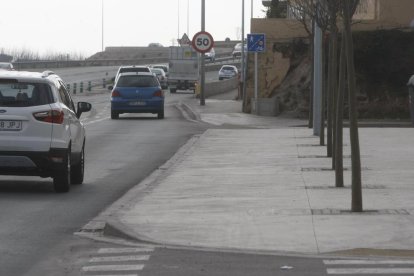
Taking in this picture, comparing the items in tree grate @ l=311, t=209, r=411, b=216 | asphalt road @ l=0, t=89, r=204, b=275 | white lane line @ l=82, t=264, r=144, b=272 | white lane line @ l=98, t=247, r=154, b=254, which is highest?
tree grate @ l=311, t=209, r=411, b=216

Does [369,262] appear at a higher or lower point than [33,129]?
lower

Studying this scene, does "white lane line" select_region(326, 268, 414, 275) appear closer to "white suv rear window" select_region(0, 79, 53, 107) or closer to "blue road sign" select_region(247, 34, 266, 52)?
"white suv rear window" select_region(0, 79, 53, 107)

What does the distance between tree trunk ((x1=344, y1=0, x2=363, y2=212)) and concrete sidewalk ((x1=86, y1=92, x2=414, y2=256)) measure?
0.24m

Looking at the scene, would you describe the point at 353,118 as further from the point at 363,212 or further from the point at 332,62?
the point at 332,62

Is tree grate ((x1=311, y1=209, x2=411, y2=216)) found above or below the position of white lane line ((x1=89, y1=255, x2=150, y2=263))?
above

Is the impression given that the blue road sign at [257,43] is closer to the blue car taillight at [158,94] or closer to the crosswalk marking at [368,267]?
the blue car taillight at [158,94]

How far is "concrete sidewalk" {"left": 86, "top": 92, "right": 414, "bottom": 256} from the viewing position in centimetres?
1117

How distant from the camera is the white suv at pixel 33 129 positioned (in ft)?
51.5

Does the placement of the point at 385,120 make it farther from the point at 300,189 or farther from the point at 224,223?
the point at 224,223

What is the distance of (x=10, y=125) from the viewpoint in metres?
15.7

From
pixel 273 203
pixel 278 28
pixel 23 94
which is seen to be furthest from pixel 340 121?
pixel 278 28

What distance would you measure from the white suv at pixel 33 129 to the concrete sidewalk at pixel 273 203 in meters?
1.18

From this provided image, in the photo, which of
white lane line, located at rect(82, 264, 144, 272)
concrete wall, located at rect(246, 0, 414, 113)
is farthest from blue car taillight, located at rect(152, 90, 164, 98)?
white lane line, located at rect(82, 264, 144, 272)

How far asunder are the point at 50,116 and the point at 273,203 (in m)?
3.49
